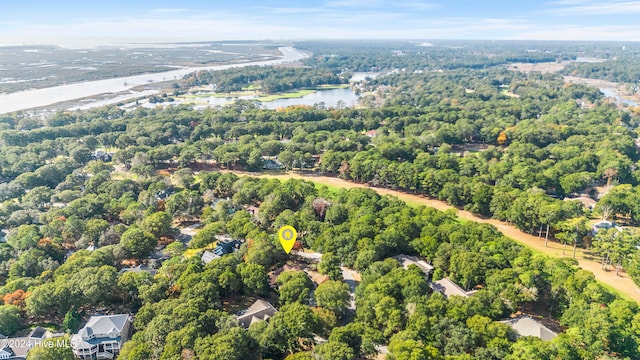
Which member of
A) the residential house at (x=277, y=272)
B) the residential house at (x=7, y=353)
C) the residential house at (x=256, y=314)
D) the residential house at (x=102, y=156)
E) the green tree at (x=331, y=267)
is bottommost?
the residential house at (x=7, y=353)

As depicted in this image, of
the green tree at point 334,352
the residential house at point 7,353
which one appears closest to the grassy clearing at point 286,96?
the residential house at point 7,353

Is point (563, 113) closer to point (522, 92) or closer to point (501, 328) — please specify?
point (522, 92)

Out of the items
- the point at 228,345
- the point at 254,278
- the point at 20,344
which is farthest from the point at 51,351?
the point at 254,278

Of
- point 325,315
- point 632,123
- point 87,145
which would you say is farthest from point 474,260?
point 632,123

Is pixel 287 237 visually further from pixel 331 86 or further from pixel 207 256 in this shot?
pixel 331 86

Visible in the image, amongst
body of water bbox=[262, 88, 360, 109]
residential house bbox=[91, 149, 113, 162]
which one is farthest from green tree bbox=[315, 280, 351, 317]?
body of water bbox=[262, 88, 360, 109]

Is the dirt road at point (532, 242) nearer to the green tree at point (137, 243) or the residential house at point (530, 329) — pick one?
the residential house at point (530, 329)
